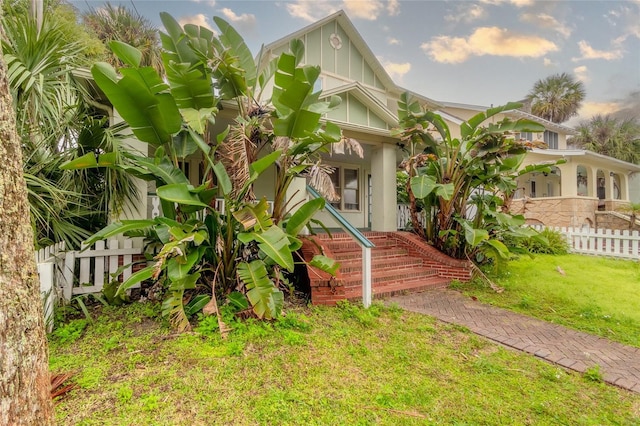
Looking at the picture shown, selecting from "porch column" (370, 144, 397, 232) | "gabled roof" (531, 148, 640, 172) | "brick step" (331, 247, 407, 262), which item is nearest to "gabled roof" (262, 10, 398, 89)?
"porch column" (370, 144, 397, 232)

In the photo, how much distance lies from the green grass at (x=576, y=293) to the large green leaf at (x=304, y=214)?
4.25 metres

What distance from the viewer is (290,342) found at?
380 cm

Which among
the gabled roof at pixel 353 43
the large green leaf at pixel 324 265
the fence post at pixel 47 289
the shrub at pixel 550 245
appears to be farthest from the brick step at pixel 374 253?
the gabled roof at pixel 353 43

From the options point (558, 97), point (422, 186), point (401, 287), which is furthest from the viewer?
point (558, 97)

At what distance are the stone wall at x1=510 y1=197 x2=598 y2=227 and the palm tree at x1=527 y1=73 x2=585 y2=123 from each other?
18.5 m

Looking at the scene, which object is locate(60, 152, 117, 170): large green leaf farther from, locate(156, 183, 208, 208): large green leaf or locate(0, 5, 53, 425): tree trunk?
locate(0, 5, 53, 425): tree trunk

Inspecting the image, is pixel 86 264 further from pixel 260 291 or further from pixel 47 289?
pixel 260 291

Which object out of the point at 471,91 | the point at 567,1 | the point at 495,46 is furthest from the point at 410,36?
the point at 471,91

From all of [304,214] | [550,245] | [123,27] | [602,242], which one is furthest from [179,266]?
[123,27]

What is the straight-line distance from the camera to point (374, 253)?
791cm

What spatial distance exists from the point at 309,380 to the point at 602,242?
12772 millimetres

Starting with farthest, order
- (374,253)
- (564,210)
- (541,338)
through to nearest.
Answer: (564,210) < (374,253) < (541,338)

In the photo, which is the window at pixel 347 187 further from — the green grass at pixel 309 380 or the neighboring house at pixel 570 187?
the green grass at pixel 309 380

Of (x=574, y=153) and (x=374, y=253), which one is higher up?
(x=574, y=153)
